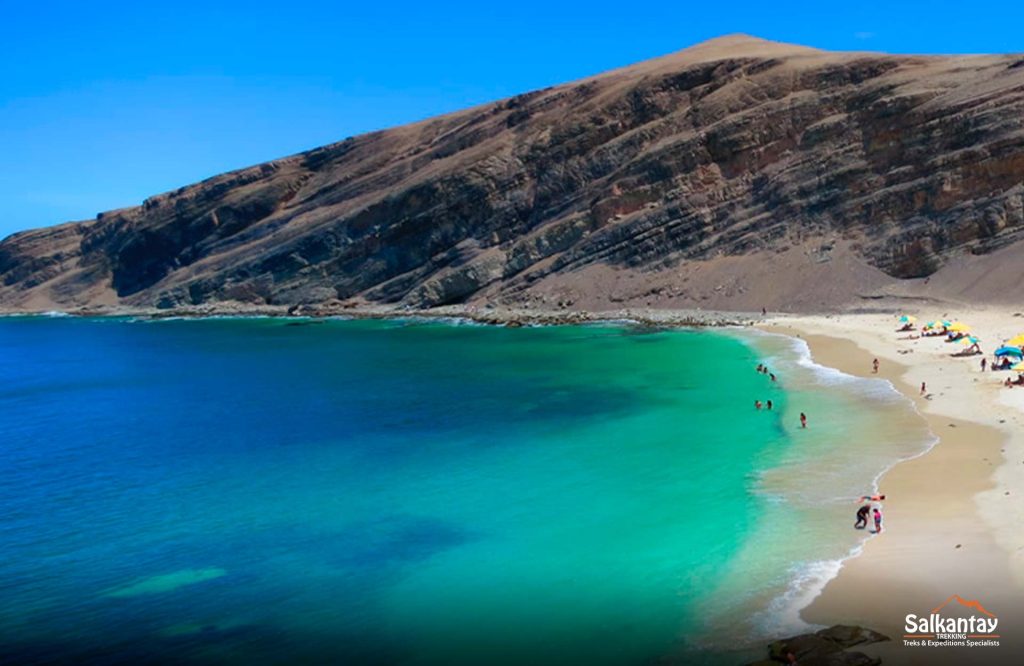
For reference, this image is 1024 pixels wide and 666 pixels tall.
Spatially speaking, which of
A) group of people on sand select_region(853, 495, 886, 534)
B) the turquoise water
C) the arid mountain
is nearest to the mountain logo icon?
the turquoise water

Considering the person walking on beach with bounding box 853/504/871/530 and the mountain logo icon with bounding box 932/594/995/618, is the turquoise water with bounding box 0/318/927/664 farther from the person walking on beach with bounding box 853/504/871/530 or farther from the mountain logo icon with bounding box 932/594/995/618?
the mountain logo icon with bounding box 932/594/995/618

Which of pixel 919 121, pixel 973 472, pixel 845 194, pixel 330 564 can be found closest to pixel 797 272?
pixel 845 194

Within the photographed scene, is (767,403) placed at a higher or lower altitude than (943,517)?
higher

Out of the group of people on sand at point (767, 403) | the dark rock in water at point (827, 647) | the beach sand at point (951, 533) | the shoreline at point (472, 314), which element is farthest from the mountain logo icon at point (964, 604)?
the shoreline at point (472, 314)

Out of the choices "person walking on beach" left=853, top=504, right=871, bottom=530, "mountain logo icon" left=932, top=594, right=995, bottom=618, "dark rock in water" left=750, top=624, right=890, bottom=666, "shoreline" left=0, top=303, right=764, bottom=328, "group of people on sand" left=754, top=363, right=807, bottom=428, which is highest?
"shoreline" left=0, top=303, right=764, bottom=328

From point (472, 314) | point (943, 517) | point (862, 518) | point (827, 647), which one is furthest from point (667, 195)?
point (827, 647)

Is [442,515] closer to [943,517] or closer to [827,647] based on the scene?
[827,647]
